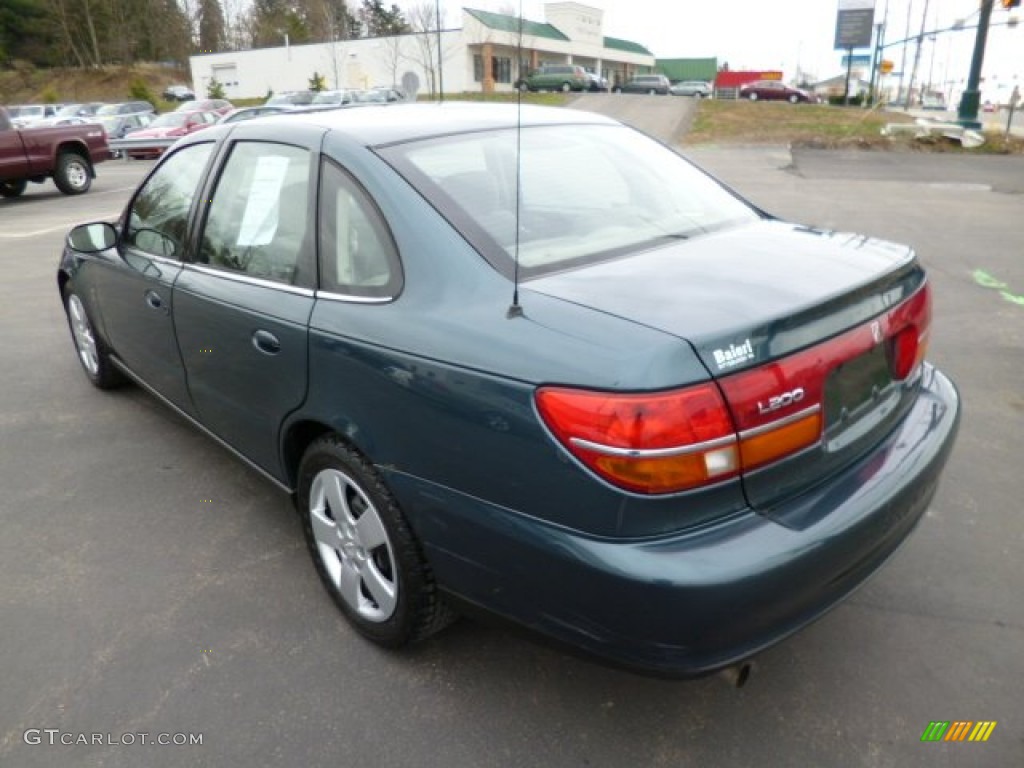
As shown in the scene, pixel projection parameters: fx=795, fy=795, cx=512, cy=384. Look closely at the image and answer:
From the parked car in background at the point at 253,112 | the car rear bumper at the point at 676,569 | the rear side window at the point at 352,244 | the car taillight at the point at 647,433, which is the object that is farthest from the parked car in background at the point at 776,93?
the car taillight at the point at 647,433

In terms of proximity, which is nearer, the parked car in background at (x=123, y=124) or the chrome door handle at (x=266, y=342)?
the chrome door handle at (x=266, y=342)

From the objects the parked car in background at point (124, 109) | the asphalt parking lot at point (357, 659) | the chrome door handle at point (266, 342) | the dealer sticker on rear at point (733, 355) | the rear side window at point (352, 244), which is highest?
the rear side window at point (352, 244)

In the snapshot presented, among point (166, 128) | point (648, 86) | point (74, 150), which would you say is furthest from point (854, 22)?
point (74, 150)

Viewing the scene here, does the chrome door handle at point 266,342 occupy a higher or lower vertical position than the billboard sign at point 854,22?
lower

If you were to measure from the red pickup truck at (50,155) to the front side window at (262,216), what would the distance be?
45.5 feet

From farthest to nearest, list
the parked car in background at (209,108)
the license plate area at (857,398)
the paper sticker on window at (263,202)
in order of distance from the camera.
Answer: the parked car in background at (209,108) < the paper sticker on window at (263,202) < the license plate area at (857,398)

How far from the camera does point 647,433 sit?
1.74 metres

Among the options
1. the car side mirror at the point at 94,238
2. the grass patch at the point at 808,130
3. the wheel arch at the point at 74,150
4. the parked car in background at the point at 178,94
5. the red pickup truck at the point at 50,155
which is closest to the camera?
the car side mirror at the point at 94,238

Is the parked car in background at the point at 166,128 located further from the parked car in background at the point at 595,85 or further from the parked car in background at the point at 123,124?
the parked car in background at the point at 595,85

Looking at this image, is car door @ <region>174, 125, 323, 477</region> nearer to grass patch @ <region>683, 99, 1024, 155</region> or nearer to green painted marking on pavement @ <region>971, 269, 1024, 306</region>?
green painted marking on pavement @ <region>971, 269, 1024, 306</region>

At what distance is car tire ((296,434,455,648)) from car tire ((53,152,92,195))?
15.7 meters

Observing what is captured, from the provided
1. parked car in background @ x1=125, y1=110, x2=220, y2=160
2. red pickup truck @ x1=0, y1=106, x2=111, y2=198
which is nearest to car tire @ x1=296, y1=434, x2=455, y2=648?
red pickup truck @ x1=0, y1=106, x2=111, y2=198

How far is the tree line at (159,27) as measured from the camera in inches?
2574

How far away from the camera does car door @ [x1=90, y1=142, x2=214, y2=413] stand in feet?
11.0
